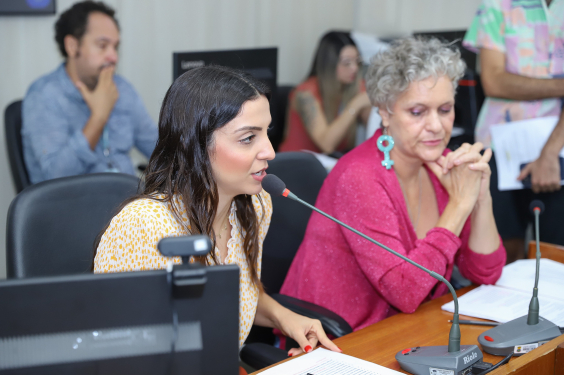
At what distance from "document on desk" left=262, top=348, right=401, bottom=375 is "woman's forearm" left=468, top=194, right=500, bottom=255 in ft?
2.12

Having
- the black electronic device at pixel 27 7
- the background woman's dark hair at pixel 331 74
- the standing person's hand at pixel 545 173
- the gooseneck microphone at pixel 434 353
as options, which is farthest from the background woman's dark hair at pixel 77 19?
the standing person's hand at pixel 545 173

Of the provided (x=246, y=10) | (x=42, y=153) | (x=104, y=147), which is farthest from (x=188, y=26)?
(x=42, y=153)

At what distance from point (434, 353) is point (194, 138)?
63cm

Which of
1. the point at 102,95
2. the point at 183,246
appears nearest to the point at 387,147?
the point at 183,246

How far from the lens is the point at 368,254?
4.77 feet

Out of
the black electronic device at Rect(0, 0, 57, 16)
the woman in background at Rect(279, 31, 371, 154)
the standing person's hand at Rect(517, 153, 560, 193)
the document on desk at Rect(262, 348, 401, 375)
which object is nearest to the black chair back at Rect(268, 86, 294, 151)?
the woman in background at Rect(279, 31, 371, 154)

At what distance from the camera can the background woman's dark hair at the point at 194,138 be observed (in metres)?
1.17

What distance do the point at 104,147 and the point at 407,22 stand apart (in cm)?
242

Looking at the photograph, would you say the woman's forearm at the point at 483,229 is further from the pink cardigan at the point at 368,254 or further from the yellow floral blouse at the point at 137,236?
the yellow floral blouse at the point at 137,236

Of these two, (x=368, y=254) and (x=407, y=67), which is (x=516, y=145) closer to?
(x=407, y=67)

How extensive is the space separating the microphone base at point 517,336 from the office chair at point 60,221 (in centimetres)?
88

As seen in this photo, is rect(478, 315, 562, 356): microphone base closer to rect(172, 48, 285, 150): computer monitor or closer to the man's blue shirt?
rect(172, 48, 285, 150): computer monitor

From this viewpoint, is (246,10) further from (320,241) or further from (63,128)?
(320,241)

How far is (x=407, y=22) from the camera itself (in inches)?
158
